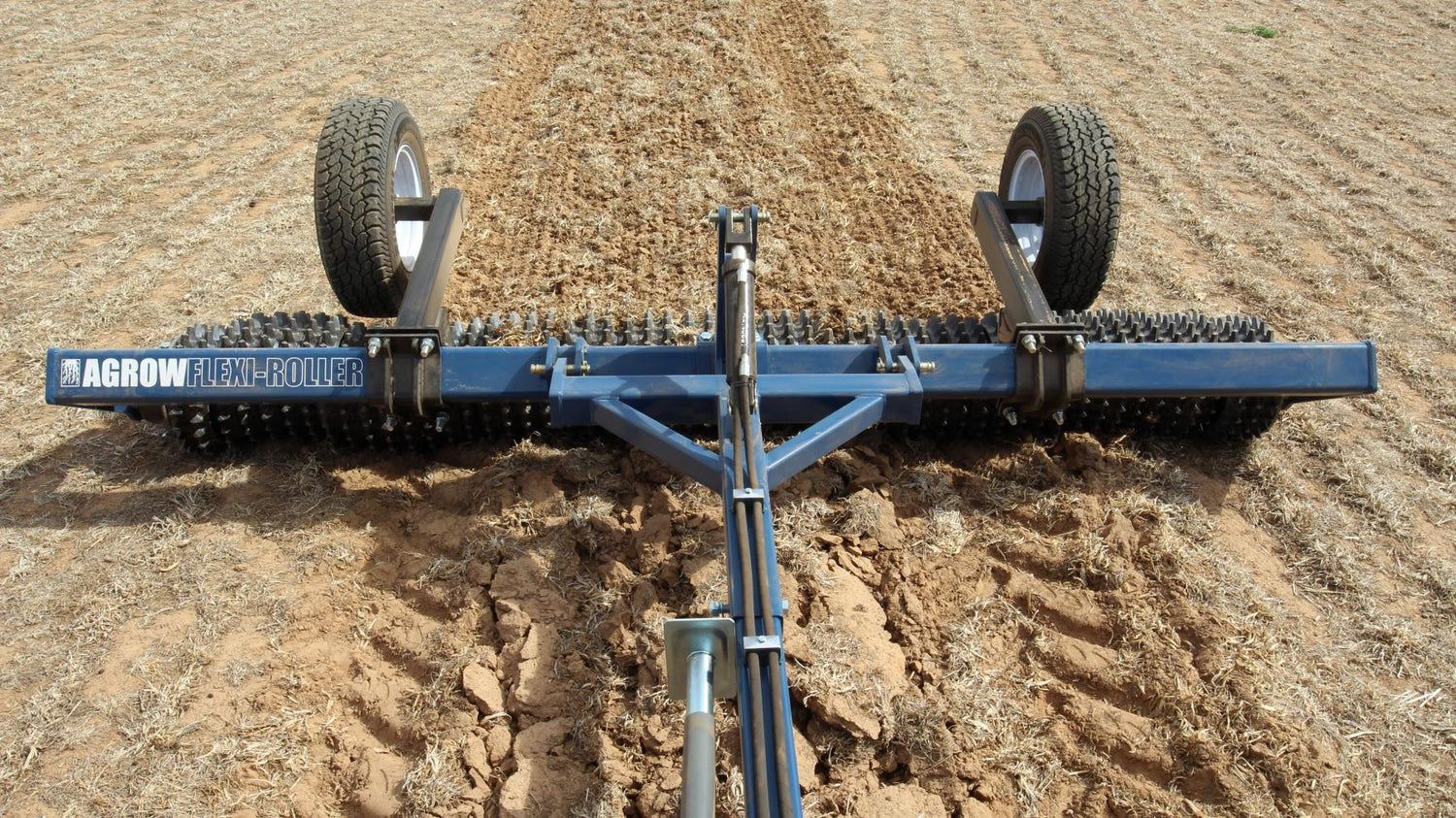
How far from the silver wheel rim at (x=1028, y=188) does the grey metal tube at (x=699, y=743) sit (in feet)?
11.5

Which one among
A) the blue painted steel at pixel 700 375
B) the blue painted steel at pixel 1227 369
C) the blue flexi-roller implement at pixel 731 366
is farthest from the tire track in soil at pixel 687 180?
the blue painted steel at pixel 1227 369

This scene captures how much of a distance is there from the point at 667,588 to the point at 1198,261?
15.4 ft

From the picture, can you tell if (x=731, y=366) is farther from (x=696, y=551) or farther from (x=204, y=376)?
(x=204, y=376)

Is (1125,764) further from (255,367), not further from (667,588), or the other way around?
(255,367)

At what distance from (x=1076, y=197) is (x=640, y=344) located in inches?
80.7

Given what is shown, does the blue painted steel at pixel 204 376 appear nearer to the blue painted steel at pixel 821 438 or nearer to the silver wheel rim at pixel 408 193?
the silver wheel rim at pixel 408 193

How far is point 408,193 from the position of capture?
5.23m

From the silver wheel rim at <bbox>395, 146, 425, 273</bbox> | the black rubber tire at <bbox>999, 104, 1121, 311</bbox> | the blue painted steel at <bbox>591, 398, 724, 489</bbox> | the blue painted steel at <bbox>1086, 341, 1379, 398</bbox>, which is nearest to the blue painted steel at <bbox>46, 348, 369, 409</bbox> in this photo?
the blue painted steel at <bbox>591, 398, 724, 489</bbox>

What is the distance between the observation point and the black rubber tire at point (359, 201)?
421 centimetres

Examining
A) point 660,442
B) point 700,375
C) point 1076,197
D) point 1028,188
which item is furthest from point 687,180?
point 660,442

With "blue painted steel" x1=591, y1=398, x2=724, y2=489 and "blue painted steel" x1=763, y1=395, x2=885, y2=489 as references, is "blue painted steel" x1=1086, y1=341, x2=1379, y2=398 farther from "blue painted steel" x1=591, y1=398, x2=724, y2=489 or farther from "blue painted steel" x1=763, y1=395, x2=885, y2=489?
"blue painted steel" x1=591, y1=398, x2=724, y2=489

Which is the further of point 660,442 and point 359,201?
point 359,201

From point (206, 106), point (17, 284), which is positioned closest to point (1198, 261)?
point (17, 284)

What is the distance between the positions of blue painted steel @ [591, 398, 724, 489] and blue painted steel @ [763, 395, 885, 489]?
188 mm
